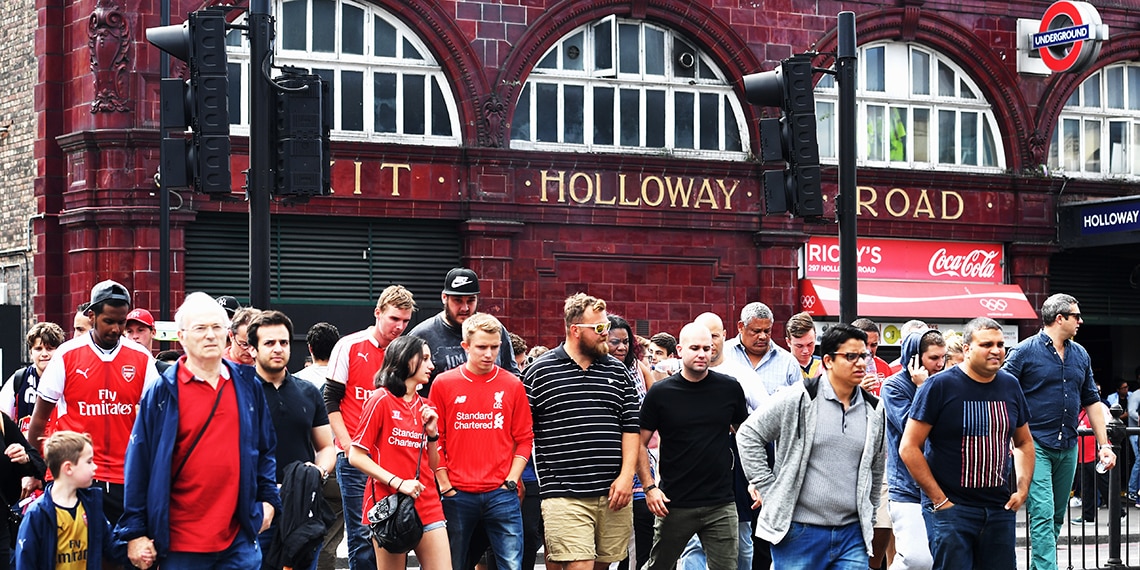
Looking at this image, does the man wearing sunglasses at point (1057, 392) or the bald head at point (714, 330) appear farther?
the man wearing sunglasses at point (1057, 392)

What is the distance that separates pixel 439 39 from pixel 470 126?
1.21 meters

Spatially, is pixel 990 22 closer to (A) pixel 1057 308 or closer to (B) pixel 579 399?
(A) pixel 1057 308

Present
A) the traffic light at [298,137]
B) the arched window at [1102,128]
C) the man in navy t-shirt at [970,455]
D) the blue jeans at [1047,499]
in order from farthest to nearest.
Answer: the arched window at [1102,128] < the traffic light at [298,137] < the blue jeans at [1047,499] < the man in navy t-shirt at [970,455]

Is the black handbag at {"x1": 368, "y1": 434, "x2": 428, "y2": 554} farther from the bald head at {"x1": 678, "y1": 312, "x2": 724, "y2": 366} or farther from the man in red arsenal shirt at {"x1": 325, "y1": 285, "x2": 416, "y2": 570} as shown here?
the bald head at {"x1": 678, "y1": 312, "x2": 724, "y2": 366}

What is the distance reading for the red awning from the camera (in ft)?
81.5

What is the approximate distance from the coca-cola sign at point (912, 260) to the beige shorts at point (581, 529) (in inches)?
604

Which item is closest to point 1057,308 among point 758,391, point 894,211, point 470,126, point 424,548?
point 758,391

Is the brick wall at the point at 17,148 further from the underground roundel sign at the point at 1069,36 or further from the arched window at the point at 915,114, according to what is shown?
the underground roundel sign at the point at 1069,36

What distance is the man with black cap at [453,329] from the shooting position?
1077cm

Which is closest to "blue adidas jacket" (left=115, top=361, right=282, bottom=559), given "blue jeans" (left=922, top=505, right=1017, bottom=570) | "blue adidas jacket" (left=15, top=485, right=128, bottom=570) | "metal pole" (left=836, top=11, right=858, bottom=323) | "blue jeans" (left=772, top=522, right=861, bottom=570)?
"blue adidas jacket" (left=15, top=485, right=128, bottom=570)

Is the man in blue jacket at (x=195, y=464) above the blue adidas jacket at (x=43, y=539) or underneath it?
above

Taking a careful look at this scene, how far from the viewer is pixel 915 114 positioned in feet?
85.0

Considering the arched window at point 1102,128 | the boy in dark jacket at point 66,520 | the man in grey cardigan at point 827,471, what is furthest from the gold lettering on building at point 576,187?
the boy in dark jacket at point 66,520

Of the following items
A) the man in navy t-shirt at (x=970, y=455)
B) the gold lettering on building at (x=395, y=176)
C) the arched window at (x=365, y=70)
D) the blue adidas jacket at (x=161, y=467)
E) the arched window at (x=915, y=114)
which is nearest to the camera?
the blue adidas jacket at (x=161, y=467)
